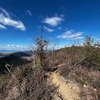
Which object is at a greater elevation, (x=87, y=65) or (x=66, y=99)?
(x=87, y=65)

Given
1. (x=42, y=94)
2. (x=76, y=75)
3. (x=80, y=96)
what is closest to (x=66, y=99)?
(x=80, y=96)

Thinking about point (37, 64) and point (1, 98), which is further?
point (37, 64)

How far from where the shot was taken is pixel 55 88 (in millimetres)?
8531

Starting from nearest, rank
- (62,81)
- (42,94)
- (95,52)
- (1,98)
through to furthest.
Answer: (42,94) → (1,98) → (62,81) → (95,52)

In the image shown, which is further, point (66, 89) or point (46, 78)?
point (46, 78)

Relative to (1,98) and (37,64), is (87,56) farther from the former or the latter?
(1,98)

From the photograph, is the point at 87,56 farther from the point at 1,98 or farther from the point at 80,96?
the point at 1,98

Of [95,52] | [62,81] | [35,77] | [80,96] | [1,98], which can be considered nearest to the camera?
[80,96]

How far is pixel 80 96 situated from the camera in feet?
23.7

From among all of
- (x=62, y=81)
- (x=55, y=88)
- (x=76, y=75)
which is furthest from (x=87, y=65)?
(x=55, y=88)

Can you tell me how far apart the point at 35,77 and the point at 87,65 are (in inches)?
215

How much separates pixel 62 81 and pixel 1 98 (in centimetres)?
430

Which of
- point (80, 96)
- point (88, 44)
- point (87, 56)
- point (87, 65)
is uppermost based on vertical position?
point (88, 44)

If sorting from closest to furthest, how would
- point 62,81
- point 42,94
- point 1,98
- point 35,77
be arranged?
point 42,94 < point 1,98 < point 62,81 < point 35,77
